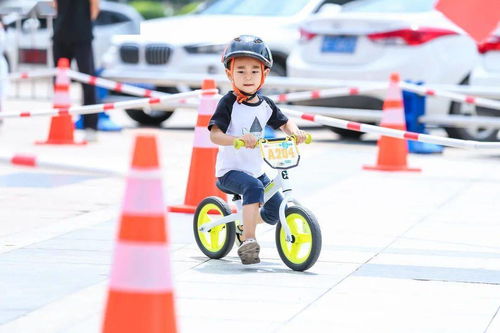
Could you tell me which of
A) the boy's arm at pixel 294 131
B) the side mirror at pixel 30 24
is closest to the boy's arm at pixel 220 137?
the boy's arm at pixel 294 131

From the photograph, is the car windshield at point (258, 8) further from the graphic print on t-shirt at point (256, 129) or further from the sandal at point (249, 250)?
the sandal at point (249, 250)

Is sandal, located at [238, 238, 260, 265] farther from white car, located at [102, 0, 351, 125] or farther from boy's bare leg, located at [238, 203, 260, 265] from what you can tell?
white car, located at [102, 0, 351, 125]

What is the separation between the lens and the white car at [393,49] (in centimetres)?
1457

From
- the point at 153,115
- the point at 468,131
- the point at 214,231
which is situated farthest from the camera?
the point at 153,115

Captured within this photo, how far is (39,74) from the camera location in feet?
49.2

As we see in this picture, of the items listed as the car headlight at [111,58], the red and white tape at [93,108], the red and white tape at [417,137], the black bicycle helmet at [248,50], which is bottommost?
the red and white tape at [417,137]

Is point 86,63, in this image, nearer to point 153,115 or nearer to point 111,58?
point 111,58

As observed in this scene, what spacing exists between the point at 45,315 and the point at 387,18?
30.2ft

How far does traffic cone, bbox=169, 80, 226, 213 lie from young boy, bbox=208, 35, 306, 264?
6.13 ft

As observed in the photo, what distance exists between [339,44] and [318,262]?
7530 mm

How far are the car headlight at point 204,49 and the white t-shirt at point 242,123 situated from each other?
28.1 ft

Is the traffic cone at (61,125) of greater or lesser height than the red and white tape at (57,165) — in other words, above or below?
below

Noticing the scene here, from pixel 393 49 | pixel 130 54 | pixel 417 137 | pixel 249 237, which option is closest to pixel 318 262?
pixel 249 237

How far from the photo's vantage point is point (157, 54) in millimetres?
16547
